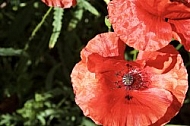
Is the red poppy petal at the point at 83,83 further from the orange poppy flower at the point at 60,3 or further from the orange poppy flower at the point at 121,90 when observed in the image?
the orange poppy flower at the point at 60,3

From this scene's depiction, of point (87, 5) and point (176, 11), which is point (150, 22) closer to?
point (176, 11)

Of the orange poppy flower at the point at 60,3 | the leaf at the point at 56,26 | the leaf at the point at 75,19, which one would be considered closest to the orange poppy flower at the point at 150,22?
the orange poppy flower at the point at 60,3

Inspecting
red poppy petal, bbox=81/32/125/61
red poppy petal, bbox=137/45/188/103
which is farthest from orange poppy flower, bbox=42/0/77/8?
red poppy petal, bbox=137/45/188/103

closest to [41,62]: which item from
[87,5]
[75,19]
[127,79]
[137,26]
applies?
[75,19]

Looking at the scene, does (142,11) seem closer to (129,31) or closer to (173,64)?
(129,31)

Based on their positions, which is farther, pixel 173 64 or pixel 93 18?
pixel 93 18

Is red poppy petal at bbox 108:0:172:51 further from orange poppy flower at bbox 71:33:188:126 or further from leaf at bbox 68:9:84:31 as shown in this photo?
leaf at bbox 68:9:84:31

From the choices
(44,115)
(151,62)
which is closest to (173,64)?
(151,62)
